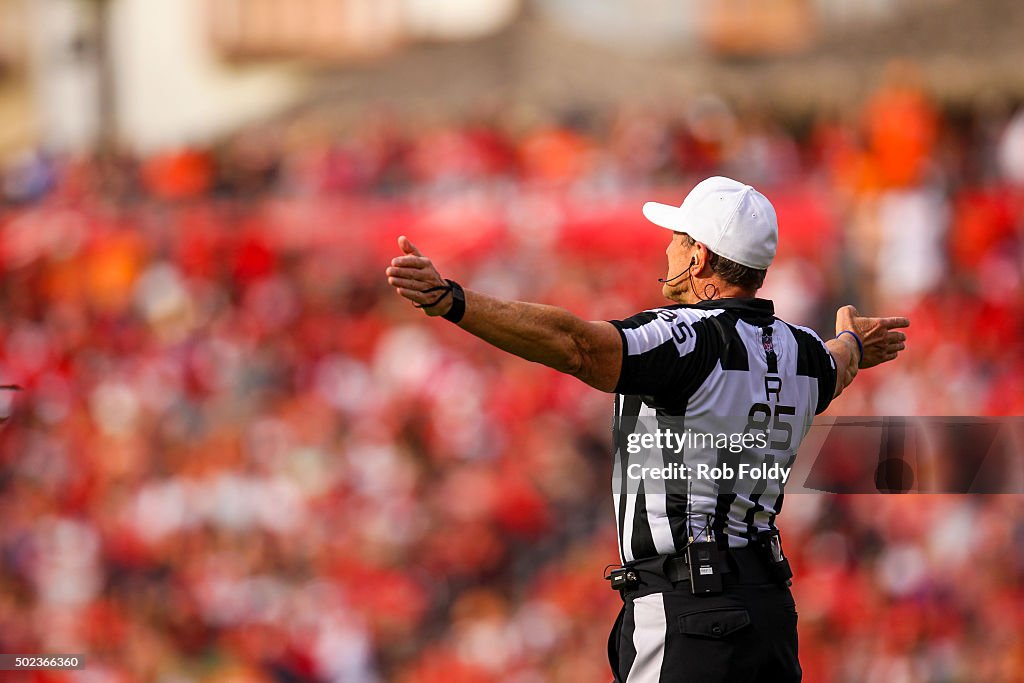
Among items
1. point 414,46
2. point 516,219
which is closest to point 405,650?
point 516,219

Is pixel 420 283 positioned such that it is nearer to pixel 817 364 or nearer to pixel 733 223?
pixel 733 223

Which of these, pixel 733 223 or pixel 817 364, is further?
pixel 817 364

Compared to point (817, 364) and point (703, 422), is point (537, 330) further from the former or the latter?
point (817, 364)

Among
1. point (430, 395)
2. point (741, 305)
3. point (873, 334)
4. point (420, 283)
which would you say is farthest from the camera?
point (430, 395)

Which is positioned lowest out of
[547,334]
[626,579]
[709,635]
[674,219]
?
[709,635]

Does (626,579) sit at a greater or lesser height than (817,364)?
lesser

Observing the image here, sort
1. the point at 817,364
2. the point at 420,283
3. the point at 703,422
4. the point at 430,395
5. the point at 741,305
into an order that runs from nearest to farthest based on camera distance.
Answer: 1. the point at 420,283
2. the point at 703,422
3. the point at 741,305
4. the point at 817,364
5. the point at 430,395

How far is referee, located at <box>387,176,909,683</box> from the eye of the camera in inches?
137

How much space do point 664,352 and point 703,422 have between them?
23 centimetres

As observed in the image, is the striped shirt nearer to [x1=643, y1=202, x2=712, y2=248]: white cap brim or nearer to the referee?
the referee

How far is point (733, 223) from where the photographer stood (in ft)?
12.2

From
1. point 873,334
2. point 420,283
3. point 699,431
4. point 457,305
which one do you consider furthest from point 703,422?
point 873,334

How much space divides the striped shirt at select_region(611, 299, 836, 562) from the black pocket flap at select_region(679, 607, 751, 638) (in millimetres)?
166

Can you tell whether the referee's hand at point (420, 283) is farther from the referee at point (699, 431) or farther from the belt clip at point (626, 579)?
the belt clip at point (626, 579)
